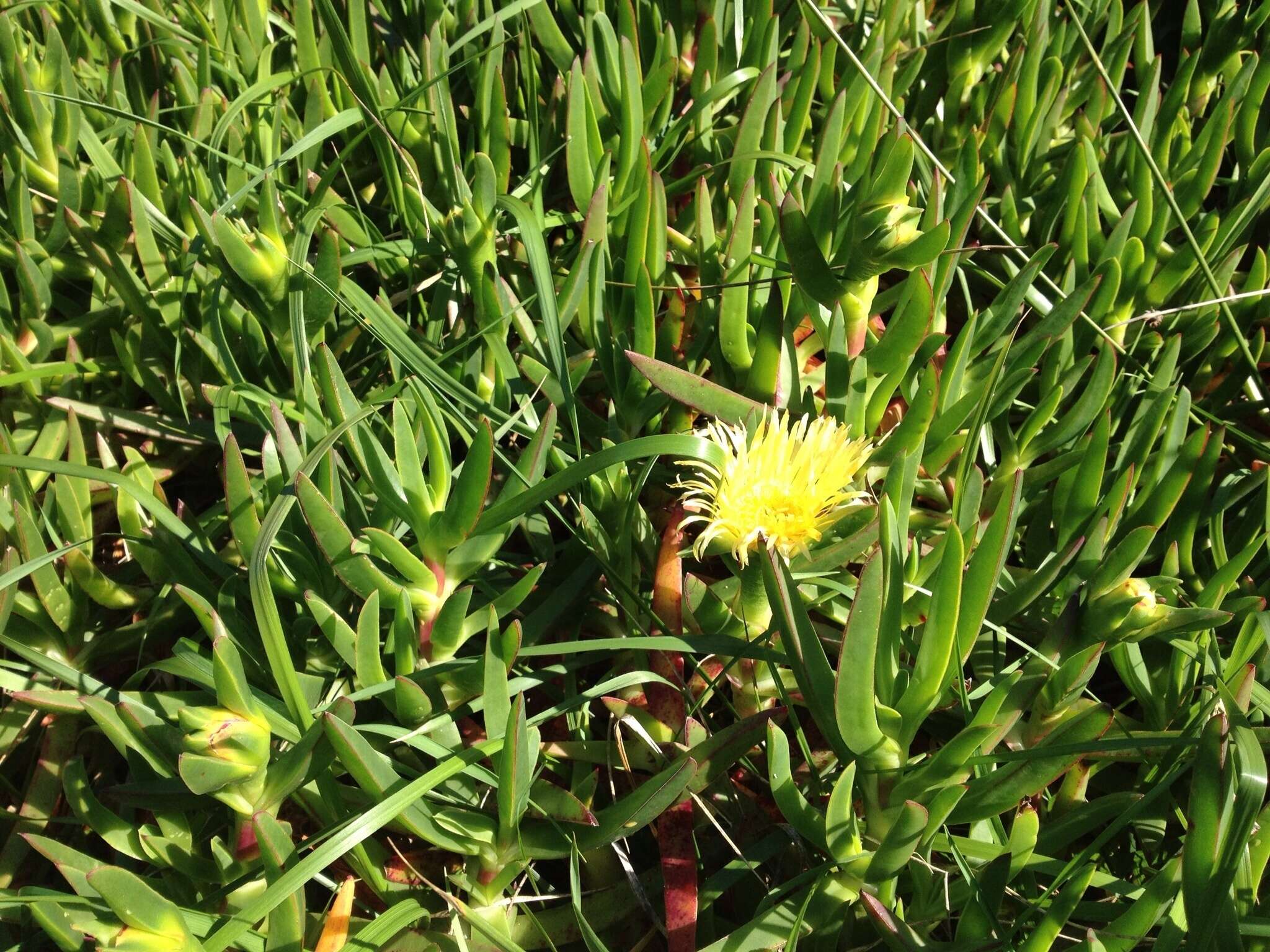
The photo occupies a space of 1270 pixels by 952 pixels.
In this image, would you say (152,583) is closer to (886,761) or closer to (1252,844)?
(886,761)

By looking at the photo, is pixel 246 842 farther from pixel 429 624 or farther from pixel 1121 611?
pixel 1121 611

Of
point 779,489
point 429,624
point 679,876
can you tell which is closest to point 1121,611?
point 779,489

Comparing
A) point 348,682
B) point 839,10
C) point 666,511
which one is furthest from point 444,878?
point 839,10

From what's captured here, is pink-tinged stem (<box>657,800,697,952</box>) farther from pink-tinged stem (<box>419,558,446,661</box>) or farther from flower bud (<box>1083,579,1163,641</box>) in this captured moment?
flower bud (<box>1083,579,1163,641</box>)

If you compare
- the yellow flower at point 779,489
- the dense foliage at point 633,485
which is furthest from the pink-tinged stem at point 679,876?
the yellow flower at point 779,489

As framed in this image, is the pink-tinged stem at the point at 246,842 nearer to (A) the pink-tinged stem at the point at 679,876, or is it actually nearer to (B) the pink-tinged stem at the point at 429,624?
(B) the pink-tinged stem at the point at 429,624

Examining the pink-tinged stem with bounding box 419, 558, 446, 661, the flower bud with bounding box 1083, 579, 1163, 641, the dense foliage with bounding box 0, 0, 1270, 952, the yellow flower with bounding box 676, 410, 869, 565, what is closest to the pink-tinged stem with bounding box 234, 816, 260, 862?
the dense foliage with bounding box 0, 0, 1270, 952
